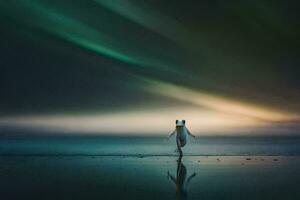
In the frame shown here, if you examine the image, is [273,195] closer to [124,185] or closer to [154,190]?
[154,190]

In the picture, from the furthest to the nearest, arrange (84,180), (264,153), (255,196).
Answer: (264,153)
(84,180)
(255,196)

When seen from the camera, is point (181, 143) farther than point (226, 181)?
Yes

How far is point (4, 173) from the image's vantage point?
1733cm

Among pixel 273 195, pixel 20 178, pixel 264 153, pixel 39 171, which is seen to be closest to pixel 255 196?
pixel 273 195

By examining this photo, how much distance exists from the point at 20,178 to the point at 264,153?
14.7 meters

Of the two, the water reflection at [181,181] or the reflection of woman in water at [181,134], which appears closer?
the water reflection at [181,181]

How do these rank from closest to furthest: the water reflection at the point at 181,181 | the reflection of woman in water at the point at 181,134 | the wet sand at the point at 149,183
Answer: the wet sand at the point at 149,183, the water reflection at the point at 181,181, the reflection of woman in water at the point at 181,134

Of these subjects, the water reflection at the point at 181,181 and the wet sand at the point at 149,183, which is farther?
the water reflection at the point at 181,181

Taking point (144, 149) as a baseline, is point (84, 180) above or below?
below

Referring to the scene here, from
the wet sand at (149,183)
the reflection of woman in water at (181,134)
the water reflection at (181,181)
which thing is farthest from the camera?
the reflection of woman in water at (181,134)

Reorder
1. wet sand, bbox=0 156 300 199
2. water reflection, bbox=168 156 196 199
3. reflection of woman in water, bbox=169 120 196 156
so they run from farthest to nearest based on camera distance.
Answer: reflection of woman in water, bbox=169 120 196 156 < water reflection, bbox=168 156 196 199 < wet sand, bbox=0 156 300 199

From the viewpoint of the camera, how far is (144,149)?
29.0 m

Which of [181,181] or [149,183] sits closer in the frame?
[149,183]

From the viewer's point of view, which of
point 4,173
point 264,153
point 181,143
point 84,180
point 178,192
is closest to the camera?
point 178,192
